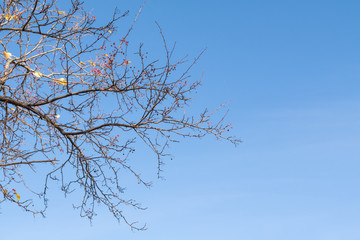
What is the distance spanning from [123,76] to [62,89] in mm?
1305

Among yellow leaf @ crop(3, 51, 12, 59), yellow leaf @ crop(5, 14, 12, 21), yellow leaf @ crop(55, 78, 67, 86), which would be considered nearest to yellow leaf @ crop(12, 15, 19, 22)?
yellow leaf @ crop(5, 14, 12, 21)

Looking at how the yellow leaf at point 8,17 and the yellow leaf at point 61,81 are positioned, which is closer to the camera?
the yellow leaf at point 8,17

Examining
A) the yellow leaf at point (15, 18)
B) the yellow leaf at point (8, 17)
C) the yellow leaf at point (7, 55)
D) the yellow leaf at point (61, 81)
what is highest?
the yellow leaf at point (15, 18)

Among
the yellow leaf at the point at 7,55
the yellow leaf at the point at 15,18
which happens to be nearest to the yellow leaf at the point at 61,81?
the yellow leaf at the point at 7,55

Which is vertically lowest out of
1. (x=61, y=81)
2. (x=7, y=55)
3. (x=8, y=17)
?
(x=61, y=81)

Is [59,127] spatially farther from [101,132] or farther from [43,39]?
[43,39]

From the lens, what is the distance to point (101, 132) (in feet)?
21.6

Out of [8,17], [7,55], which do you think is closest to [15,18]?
[8,17]

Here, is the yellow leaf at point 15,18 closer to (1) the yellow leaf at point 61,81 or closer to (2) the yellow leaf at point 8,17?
(2) the yellow leaf at point 8,17

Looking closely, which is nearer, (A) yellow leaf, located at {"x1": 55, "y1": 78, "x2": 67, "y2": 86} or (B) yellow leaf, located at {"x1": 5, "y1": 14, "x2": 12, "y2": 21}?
(B) yellow leaf, located at {"x1": 5, "y1": 14, "x2": 12, "y2": 21}

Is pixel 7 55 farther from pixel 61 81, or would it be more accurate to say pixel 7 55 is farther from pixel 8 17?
pixel 61 81

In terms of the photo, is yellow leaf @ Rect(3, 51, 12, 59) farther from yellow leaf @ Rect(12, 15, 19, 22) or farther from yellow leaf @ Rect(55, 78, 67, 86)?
yellow leaf @ Rect(55, 78, 67, 86)

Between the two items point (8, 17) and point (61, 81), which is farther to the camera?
point (61, 81)

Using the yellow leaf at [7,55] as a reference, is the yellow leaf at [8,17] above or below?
above
